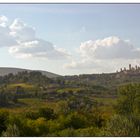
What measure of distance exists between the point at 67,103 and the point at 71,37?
3.77 feet

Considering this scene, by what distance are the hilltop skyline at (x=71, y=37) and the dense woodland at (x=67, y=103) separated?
0.21m

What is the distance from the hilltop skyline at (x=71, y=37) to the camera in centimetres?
1030

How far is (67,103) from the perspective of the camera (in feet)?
34.2

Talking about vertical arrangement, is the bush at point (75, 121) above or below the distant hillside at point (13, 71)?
below

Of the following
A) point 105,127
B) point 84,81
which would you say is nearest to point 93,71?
point 84,81

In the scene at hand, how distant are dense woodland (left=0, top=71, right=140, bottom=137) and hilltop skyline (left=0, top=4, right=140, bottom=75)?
211 mm

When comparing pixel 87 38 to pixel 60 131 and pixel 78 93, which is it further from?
pixel 60 131

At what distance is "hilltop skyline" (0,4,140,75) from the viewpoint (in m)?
10.3

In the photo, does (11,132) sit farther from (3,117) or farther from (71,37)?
→ (71,37)

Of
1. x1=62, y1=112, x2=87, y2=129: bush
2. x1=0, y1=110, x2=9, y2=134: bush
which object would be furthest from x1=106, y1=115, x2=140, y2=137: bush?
x1=0, y1=110, x2=9, y2=134: bush

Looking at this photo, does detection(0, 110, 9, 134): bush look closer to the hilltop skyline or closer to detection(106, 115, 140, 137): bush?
the hilltop skyline

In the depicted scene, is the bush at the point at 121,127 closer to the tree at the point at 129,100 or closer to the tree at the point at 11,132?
the tree at the point at 129,100

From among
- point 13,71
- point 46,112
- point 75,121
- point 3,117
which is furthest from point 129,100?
point 3,117

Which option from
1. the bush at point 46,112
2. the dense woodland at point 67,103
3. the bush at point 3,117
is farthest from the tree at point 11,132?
the bush at point 46,112
